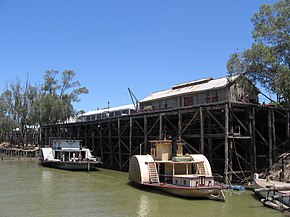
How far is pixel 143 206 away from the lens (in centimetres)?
2380

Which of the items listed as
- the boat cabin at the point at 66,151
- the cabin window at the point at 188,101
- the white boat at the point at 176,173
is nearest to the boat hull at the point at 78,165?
the boat cabin at the point at 66,151

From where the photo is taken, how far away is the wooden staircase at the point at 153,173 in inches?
1150

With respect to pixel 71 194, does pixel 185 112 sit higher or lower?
higher

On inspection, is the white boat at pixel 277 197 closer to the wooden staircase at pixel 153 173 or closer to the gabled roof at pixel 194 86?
the wooden staircase at pixel 153 173

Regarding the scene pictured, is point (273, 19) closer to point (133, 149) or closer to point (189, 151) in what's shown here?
point (189, 151)

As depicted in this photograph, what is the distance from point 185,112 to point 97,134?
27079 mm

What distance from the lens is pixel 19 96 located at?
90.7m

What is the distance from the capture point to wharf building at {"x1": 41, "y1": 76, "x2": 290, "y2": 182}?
1347 inches

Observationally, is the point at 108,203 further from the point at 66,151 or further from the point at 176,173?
the point at 66,151

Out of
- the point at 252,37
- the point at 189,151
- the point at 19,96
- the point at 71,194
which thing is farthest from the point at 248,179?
the point at 19,96

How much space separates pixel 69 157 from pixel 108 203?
27483 mm

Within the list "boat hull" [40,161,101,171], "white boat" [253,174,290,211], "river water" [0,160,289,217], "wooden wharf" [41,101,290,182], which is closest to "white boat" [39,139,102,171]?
"boat hull" [40,161,101,171]

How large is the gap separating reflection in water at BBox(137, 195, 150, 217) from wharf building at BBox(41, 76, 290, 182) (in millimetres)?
9289

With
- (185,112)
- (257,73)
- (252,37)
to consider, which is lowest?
(185,112)
